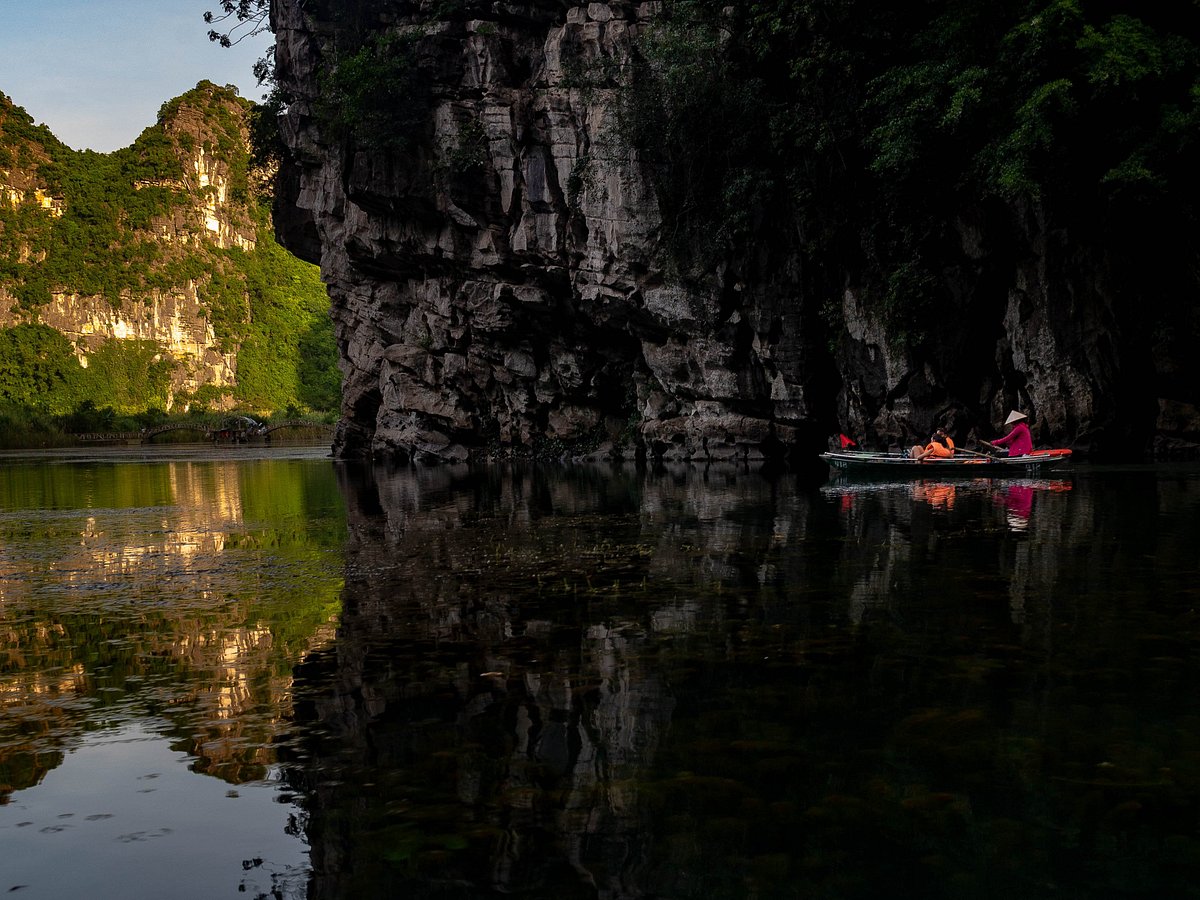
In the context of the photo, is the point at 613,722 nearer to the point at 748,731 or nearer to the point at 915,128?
the point at 748,731

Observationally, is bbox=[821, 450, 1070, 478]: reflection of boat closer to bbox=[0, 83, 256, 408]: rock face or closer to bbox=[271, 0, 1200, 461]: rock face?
bbox=[271, 0, 1200, 461]: rock face

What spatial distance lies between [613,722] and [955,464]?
55.8 feet

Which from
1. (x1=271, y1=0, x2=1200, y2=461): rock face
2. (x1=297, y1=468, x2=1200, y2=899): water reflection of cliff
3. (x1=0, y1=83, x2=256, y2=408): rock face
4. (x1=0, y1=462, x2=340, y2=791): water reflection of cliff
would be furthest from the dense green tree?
(x1=297, y1=468, x2=1200, y2=899): water reflection of cliff

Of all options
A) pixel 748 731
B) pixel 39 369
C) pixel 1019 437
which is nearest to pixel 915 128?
pixel 1019 437

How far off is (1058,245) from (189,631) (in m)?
21.0

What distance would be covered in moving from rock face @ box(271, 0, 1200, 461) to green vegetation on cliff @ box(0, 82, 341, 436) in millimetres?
52618

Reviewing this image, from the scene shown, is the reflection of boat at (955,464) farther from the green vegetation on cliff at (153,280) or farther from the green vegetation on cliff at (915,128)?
the green vegetation on cliff at (153,280)

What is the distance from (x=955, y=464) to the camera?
2019 cm

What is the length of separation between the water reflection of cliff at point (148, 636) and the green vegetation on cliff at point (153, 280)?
7708cm

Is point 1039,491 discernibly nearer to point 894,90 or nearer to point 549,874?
point 894,90

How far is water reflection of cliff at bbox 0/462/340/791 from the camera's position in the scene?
4.96 metres

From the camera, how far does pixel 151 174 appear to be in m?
115

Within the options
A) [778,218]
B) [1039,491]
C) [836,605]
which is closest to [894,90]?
[778,218]

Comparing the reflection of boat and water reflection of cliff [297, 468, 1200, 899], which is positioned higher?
the reflection of boat
